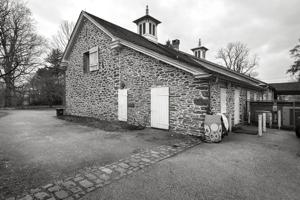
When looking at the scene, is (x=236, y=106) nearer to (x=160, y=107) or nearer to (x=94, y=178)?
(x=160, y=107)

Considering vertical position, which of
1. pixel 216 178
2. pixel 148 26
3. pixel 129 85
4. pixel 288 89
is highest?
pixel 148 26

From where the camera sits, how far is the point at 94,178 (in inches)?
113

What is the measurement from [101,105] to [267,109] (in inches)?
404

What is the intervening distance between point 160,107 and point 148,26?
978 cm

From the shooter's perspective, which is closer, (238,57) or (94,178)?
(94,178)

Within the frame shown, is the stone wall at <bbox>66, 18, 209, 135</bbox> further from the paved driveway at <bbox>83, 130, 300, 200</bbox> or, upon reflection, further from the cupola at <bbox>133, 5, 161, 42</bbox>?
the cupola at <bbox>133, 5, 161, 42</bbox>

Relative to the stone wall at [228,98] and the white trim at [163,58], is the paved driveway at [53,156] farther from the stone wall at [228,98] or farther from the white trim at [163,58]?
the white trim at [163,58]

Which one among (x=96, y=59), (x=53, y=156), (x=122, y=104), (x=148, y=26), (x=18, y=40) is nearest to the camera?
(x=53, y=156)

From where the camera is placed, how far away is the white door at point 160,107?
6.86m

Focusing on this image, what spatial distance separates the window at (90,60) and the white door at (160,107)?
521 centimetres

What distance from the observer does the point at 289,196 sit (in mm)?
2436

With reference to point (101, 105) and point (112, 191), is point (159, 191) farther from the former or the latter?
point (101, 105)

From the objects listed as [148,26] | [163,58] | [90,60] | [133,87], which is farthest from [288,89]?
[90,60]

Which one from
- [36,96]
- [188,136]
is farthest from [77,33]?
[36,96]
